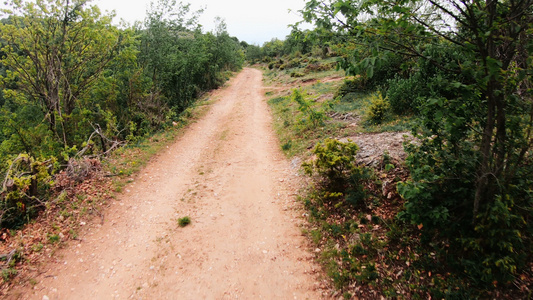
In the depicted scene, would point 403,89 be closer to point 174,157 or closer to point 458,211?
point 458,211

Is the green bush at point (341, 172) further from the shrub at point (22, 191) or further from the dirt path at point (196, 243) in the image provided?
the shrub at point (22, 191)

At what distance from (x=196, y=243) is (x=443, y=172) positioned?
16.1ft

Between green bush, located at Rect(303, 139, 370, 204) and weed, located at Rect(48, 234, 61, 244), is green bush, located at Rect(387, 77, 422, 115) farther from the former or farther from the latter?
weed, located at Rect(48, 234, 61, 244)

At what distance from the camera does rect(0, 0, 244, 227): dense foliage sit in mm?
10086

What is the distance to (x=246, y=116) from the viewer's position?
15.4 metres

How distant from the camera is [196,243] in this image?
18.2 feet

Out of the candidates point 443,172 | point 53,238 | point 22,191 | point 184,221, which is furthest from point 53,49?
point 443,172

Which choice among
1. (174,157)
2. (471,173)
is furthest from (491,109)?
(174,157)

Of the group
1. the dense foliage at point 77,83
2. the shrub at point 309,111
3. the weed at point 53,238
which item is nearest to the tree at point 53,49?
the dense foliage at point 77,83

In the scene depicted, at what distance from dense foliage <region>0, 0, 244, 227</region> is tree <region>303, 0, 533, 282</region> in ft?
26.9

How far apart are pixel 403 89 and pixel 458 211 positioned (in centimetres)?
716

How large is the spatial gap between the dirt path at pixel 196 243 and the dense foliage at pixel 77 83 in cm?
227

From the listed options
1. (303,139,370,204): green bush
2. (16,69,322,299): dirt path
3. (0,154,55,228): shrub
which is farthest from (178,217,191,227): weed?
(0,154,55,228): shrub

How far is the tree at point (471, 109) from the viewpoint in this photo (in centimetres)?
265
